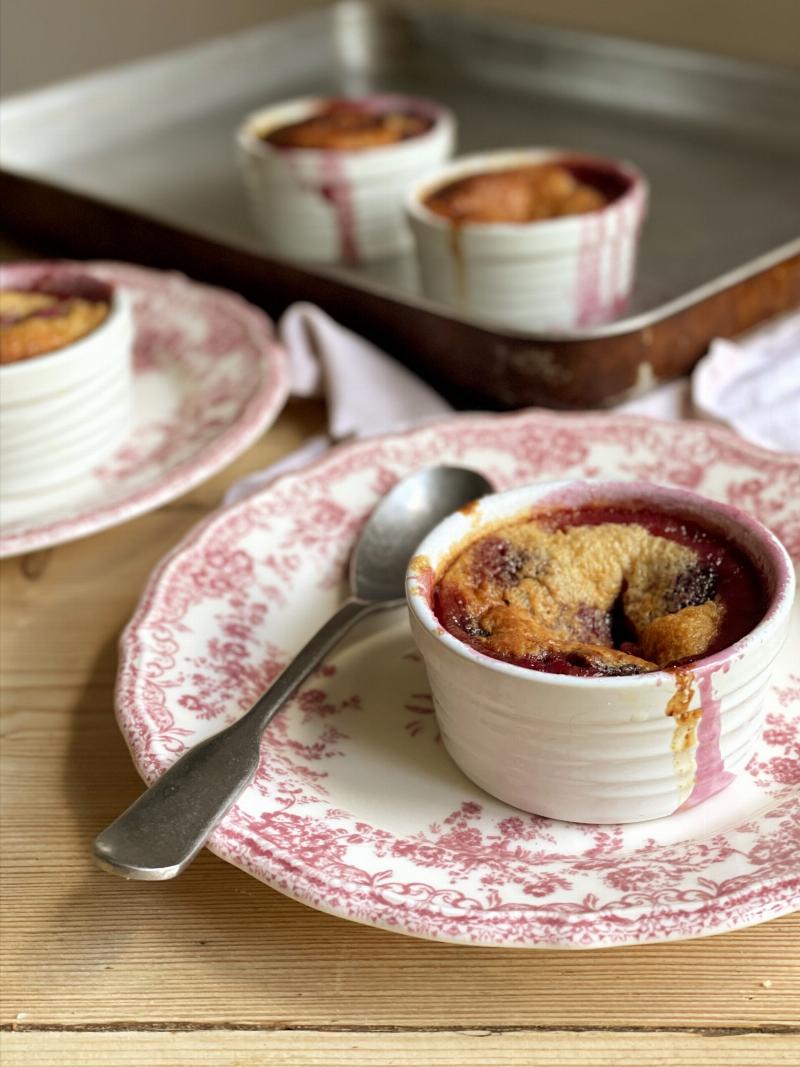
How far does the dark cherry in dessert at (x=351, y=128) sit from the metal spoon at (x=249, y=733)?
30.8 inches

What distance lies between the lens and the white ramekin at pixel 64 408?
116cm

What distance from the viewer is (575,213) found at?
1.47 m

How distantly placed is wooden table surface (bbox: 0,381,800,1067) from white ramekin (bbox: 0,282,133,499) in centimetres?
44

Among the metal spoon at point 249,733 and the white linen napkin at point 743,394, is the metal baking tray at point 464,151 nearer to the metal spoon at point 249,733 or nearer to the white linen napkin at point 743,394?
the white linen napkin at point 743,394

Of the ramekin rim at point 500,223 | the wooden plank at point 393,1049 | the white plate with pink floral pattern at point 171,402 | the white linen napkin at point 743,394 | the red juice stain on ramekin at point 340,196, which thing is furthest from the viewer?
the red juice stain on ramekin at point 340,196

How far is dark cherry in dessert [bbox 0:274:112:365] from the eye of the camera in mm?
1180

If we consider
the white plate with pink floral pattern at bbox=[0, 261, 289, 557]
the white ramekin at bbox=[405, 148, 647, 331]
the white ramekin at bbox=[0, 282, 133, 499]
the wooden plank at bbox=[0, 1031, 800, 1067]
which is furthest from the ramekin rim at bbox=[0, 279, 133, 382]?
the wooden plank at bbox=[0, 1031, 800, 1067]

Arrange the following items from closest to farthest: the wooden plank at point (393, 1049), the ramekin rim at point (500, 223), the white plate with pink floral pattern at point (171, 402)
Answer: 1. the wooden plank at point (393, 1049)
2. the white plate with pink floral pattern at point (171, 402)
3. the ramekin rim at point (500, 223)

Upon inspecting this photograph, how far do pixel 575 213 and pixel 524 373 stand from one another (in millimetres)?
324

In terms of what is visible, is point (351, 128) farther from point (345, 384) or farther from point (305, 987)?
point (305, 987)

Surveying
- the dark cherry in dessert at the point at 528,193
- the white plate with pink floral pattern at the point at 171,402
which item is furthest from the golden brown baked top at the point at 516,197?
the white plate with pink floral pattern at the point at 171,402

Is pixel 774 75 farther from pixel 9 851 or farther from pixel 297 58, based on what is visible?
pixel 9 851

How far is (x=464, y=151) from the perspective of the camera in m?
1.99

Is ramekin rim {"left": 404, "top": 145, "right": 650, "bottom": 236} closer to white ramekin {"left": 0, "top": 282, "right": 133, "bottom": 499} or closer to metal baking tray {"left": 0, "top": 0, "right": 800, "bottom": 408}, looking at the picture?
metal baking tray {"left": 0, "top": 0, "right": 800, "bottom": 408}
